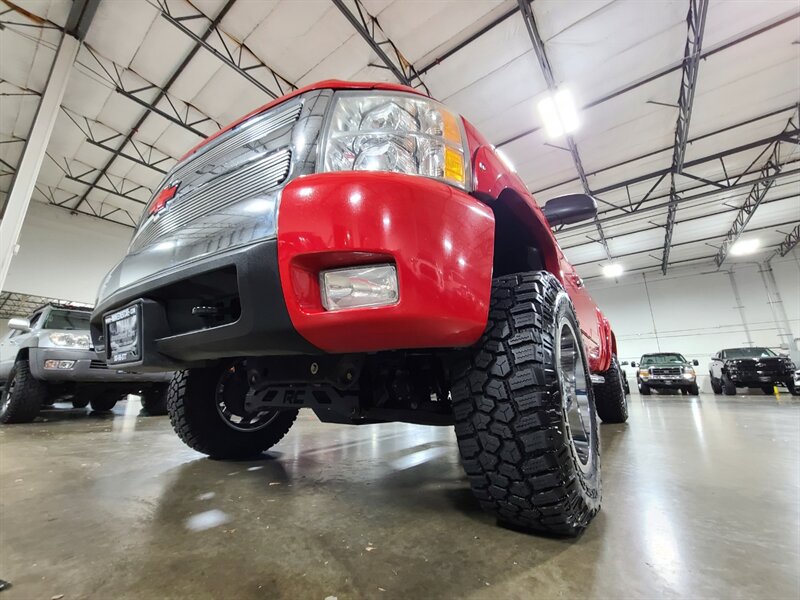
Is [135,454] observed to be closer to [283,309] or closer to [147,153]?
[283,309]

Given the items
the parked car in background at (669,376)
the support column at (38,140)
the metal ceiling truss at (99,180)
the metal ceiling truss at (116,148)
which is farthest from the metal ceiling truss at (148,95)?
the parked car in background at (669,376)

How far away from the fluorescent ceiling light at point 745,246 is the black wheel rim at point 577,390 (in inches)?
684

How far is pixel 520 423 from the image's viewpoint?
103cm

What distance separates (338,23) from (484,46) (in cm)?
237

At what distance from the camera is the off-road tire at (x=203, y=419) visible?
1965mm

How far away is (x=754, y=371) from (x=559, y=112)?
888 centimetres

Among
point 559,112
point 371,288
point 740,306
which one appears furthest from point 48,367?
point 740,306

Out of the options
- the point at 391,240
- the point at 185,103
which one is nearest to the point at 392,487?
the point at 391,240

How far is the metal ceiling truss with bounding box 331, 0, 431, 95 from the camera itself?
17.3 feet

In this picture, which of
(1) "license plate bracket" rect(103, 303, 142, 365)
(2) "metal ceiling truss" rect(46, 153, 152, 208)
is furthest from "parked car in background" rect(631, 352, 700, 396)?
(2) "metal ceiling truss" rect(46, 153, 152, 208)

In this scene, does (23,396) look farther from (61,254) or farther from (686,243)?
(686,243)

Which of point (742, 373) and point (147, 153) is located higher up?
point (147, 153)

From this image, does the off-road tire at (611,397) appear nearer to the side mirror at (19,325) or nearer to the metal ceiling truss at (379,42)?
the metal ceiling truss at (379,42)

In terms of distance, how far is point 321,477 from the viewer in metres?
1.74
